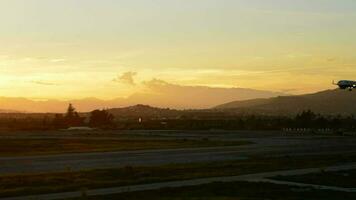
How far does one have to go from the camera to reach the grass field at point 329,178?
2905cm

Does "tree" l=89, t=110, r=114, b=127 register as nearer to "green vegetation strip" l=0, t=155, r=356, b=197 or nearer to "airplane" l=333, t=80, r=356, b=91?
"airplane" l=333, t=80, r=356, b=91

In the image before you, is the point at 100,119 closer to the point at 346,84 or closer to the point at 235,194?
the point at 346,84

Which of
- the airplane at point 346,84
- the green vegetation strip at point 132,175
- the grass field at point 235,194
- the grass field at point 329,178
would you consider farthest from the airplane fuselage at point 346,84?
the grass field at point 235,194

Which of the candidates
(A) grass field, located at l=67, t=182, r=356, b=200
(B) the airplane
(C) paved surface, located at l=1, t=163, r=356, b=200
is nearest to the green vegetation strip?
(C) paved surface, located at l=1, t=163, r=356, b=200

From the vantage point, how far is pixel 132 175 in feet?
105

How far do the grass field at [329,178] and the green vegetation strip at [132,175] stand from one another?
11.3 feet

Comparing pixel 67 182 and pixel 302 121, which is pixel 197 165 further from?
pixel 302 121

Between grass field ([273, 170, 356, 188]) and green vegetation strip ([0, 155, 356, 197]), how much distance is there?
3.45 meters

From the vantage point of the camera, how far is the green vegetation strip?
86.6 ft

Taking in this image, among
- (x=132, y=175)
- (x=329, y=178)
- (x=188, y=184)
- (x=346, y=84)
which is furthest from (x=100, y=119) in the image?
(x=188, y=184)

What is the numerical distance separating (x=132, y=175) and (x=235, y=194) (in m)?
8.79

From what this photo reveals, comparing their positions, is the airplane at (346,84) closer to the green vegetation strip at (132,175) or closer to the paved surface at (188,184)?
the green vegetation strip at (132,175)

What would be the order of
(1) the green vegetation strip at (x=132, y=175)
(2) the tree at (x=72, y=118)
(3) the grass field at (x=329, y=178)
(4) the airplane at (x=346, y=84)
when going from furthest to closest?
(2) the tree at (x=72, y=118), (4) the airplane at (x=346, y=84), (3) the grass field at (x=329, y=178), (1) the green vegetation strip at (x=132, y=175)

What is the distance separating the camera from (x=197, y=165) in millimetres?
38938
